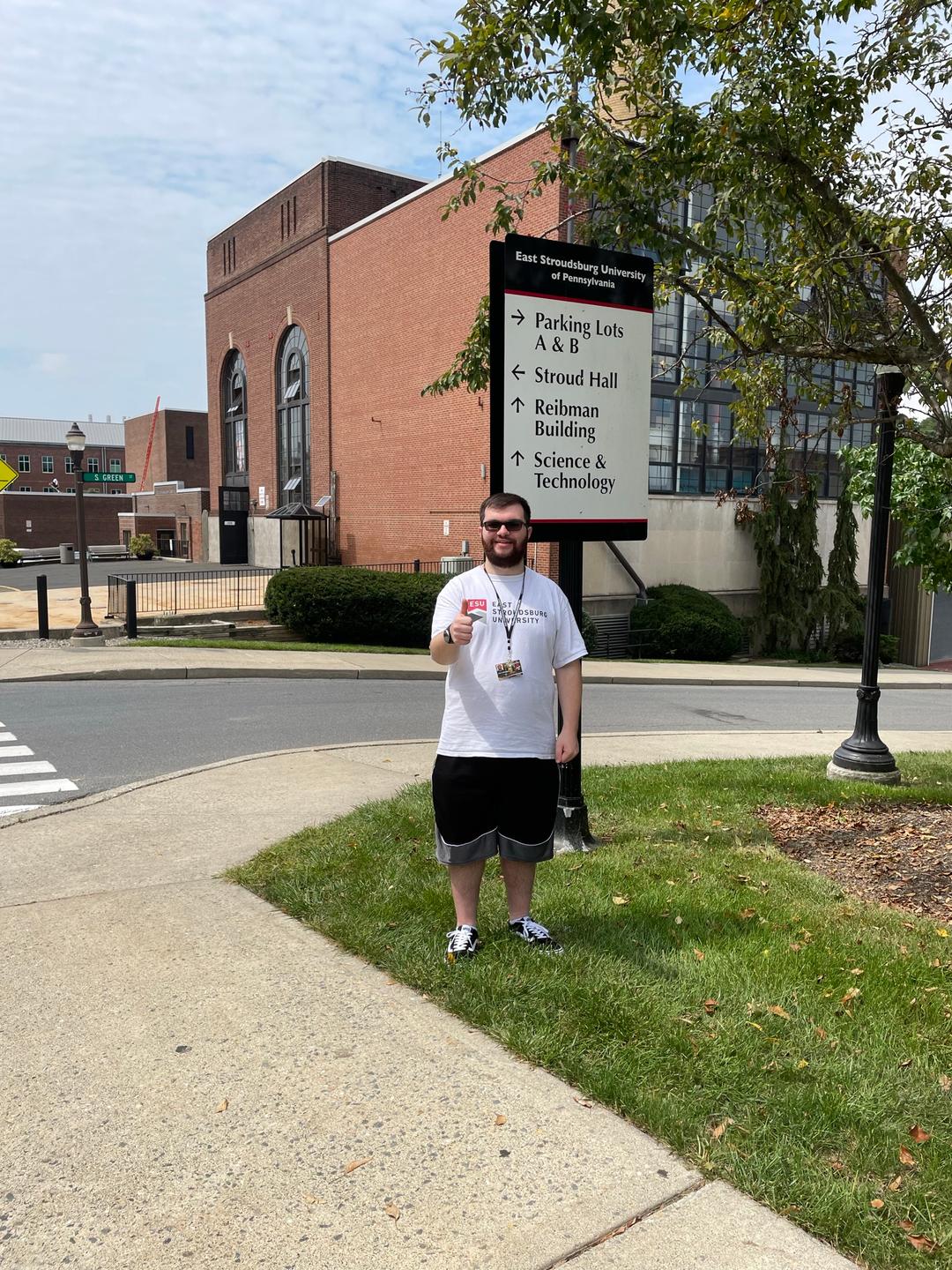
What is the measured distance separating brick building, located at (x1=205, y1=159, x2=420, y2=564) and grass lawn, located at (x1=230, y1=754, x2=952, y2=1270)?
30.8m

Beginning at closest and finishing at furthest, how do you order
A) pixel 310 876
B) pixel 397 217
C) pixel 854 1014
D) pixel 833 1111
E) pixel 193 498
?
pixel 833 1111, pixel 854 1014, pixel 310 876, pixel 397 217, pixel 193 498

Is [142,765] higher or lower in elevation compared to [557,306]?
lower

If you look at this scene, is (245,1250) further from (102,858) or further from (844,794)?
(844,794)

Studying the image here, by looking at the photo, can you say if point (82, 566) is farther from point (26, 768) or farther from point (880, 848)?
point (880, 848)

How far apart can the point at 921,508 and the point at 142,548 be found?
1796 inches

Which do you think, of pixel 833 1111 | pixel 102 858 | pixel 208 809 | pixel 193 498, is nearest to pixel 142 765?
pixel 208 809

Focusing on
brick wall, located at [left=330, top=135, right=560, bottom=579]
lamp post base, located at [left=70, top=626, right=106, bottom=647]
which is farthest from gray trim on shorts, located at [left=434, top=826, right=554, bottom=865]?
brick wall, located at [left=330, top=135, right=560, bottom=579]

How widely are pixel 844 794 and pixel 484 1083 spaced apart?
4.94 m

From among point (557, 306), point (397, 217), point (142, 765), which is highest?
point (397, 217)

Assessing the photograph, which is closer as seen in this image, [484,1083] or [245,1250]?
[245,1250]

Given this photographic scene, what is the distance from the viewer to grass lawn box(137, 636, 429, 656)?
18641 mm

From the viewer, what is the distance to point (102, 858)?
5.58m

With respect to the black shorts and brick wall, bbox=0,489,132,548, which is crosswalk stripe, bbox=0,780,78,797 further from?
brick wall, bbox=0,489,132,548

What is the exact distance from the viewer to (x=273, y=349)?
38.5m
